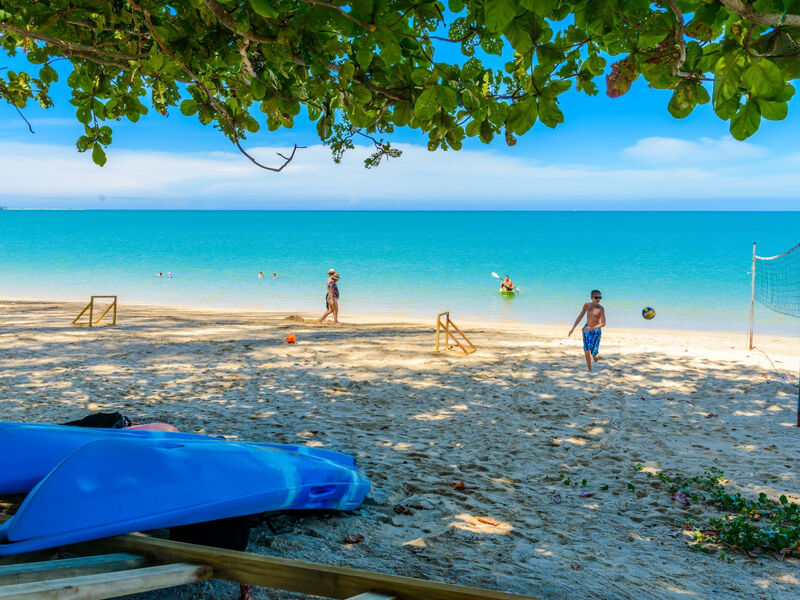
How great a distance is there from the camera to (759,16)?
A: 2131mm

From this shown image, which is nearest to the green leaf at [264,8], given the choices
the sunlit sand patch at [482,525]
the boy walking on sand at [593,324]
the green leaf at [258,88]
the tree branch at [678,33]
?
the green leaf at [258,88]

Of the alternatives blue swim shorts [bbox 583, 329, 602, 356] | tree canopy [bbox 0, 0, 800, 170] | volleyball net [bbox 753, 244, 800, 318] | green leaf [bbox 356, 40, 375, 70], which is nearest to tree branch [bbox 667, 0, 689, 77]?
tree canopy [bbox 0, 0, 800, 170]

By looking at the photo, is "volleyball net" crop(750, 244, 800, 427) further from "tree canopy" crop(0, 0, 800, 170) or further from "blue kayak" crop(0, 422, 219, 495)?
"blue kayak" crop(0, 422, 219, 495)

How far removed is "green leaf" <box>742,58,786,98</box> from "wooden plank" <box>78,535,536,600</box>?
230cm

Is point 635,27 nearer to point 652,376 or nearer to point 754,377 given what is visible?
point 652,376

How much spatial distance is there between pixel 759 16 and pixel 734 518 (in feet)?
14.9

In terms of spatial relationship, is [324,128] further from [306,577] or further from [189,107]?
[306,577]

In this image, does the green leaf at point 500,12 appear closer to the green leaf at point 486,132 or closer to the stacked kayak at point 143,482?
the green leaf at point 486,132

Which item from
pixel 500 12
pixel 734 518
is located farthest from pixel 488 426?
pixel 500 12

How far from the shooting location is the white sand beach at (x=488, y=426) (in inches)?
166

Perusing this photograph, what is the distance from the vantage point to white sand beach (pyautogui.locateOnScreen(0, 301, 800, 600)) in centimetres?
421

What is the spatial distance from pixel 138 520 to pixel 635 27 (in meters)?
3.99

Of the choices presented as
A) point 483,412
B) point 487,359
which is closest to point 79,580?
point 483,412

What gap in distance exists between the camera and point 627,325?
23438mm
